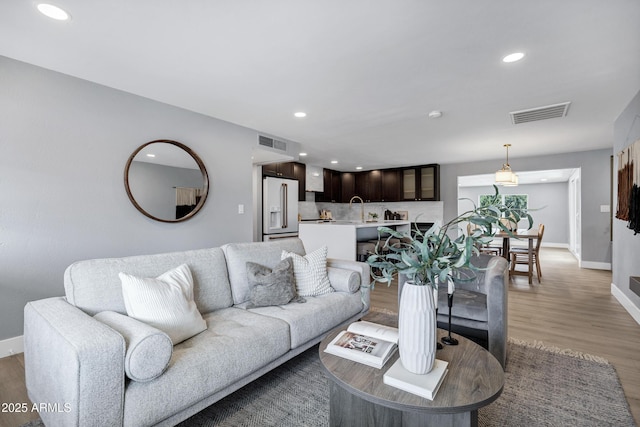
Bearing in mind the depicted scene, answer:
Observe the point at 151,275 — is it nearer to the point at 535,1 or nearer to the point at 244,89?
the point at 244,89

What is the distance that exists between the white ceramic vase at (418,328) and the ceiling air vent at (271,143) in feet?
11.9

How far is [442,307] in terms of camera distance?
7.86 feet

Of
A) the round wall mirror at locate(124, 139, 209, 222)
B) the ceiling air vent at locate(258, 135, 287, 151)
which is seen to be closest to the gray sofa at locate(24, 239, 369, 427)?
the round wall mirror at locate(124, 139, 209, 222)

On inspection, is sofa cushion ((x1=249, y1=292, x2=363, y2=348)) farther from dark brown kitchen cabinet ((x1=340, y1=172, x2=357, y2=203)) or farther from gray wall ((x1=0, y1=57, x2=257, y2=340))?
dark brown kitchen cabinet ((x1=340, y1=172, x2=357, y2=203))

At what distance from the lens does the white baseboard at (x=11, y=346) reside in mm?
2328

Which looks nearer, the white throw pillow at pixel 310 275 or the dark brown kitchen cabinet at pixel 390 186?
the white throw pillow at pixel 310 275

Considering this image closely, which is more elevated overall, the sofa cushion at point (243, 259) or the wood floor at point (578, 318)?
the sofa cushion at point (243, 259)

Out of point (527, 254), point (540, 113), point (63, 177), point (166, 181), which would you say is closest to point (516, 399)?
point (540, 113)

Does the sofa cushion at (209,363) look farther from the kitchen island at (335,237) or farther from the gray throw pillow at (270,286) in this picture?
the kitchen island at (335,237)

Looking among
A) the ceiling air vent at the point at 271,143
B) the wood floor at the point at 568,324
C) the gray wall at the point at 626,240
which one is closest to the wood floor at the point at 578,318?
the wood floor at the point at 568,324

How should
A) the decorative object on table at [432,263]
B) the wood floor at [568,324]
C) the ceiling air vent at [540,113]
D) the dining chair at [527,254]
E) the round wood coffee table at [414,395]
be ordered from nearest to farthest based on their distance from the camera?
the round wood coffee table at [414,395] → the decorative object on table at [432,263] → the wood floor at [568,324] → the ceiling air vent at [540,113] → the dining chair at [527,254]

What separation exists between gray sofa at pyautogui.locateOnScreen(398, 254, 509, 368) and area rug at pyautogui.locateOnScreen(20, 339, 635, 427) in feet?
0.80

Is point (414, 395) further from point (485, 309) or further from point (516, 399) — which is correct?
point (485, 309)

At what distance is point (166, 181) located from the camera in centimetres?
333
